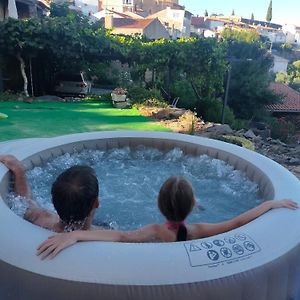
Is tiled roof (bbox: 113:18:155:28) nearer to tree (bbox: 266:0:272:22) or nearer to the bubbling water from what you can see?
the bubbling water

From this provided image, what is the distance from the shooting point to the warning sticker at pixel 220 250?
1777 mm

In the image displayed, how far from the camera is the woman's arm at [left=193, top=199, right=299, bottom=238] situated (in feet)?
7.24

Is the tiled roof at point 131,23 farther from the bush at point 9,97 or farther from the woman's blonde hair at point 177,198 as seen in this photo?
the woman's blonde hair at point 177,198

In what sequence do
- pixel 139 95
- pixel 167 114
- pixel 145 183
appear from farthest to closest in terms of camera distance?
pixel 139 95, pixel 167 114, pixel 145 183

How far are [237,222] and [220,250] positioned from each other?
50 centimetres

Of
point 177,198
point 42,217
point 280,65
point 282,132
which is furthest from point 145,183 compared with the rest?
point 280,65

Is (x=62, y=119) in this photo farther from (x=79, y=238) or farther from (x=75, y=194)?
(x=79, y=238)

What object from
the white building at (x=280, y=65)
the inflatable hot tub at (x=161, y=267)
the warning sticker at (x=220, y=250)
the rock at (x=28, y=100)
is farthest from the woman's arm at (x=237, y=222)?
the white building at (x=280, y=65)

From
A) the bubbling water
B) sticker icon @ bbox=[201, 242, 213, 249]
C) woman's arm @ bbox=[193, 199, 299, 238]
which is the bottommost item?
the bubbling water

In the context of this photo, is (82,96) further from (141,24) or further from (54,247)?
(141,24)

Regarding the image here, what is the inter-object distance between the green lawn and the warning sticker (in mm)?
5012

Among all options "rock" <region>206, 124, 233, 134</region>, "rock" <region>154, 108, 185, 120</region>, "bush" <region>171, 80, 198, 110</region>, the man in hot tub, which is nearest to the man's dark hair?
the man in hot tub

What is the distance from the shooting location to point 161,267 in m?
1.72

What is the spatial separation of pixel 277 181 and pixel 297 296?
105 centimetres
